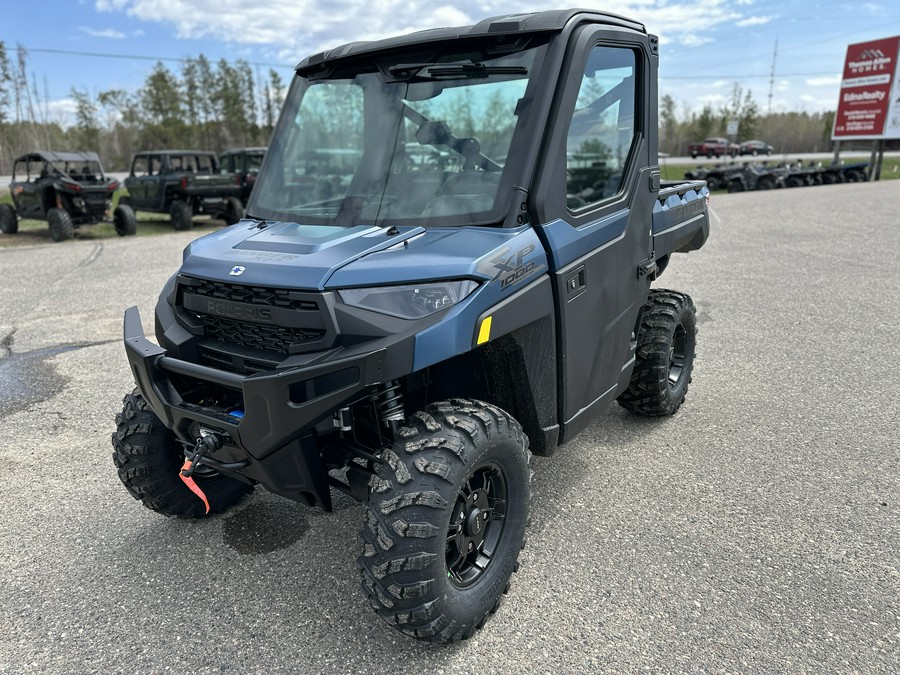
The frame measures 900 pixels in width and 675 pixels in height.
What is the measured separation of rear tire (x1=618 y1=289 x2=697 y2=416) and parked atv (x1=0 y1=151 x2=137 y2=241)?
43.9 feet

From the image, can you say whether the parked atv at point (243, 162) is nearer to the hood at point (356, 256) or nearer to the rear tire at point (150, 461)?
the rear tire at point (150, 461)

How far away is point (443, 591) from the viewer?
2.34 metres

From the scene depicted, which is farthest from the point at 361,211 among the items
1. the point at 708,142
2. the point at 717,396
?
the point at 708,142

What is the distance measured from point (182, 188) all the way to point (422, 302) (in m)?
14.7

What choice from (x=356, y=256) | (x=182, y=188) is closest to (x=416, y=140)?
(x=356, y=256)

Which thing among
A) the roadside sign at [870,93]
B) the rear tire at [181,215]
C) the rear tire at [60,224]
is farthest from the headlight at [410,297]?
the roadside sign at [870,93]

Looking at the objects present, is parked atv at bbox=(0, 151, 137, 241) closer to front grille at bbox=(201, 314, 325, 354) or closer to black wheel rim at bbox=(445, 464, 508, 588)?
front grille at bbox=(201, 314, 325, 354)

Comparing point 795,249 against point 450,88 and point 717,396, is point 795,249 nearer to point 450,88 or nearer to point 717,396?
point 717,396

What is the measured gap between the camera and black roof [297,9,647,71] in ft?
8.65

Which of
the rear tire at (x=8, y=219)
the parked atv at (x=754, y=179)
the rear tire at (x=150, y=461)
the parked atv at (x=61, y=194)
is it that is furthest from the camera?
the parked atv at (x=754, y=179)

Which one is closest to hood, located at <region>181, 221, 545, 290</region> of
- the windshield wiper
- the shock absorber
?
the shock absorber

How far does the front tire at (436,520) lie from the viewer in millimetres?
2260

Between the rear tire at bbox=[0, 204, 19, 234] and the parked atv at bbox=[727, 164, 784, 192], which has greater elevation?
the parked atv at bbox=[727, 164, 784, 192]

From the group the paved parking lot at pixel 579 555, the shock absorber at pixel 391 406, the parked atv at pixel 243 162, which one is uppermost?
the parked atv at pixel 243 162
